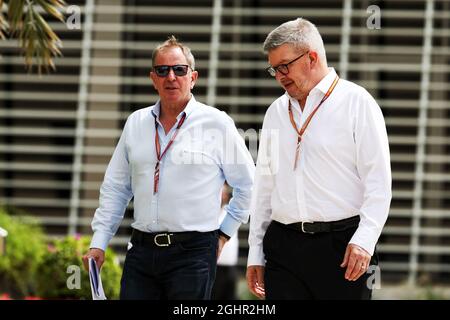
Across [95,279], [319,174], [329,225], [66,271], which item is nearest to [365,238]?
[329,225]

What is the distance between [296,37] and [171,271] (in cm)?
141

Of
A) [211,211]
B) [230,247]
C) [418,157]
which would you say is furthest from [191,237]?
[418,157]

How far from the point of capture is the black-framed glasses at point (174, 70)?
19.0 ft

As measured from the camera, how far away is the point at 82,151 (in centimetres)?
1625

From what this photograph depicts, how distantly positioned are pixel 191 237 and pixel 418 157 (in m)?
10.5

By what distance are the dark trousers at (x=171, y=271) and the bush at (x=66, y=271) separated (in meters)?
3.08

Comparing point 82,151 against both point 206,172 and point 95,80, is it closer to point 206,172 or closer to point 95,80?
point 95,80

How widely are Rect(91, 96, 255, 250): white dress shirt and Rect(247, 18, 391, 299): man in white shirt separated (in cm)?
49

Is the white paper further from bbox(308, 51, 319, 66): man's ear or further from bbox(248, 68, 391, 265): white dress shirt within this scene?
bbox(308, 51, 319, 66): man's ear

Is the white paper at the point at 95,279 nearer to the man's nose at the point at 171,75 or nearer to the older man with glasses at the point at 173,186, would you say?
the older man with glasses at the point at 173,186

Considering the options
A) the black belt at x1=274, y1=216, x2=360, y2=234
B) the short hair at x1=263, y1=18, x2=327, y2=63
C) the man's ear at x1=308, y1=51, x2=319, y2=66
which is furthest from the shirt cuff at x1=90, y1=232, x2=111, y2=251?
the man's ear at x1=308, y1=51, x2=319, y2=66

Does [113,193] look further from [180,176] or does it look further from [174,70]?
[174,70]

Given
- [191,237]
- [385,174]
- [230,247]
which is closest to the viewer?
[385,174]

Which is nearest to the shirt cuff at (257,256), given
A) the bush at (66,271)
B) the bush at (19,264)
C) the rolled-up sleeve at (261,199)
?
the rolled-up sleeve at (261,199)
